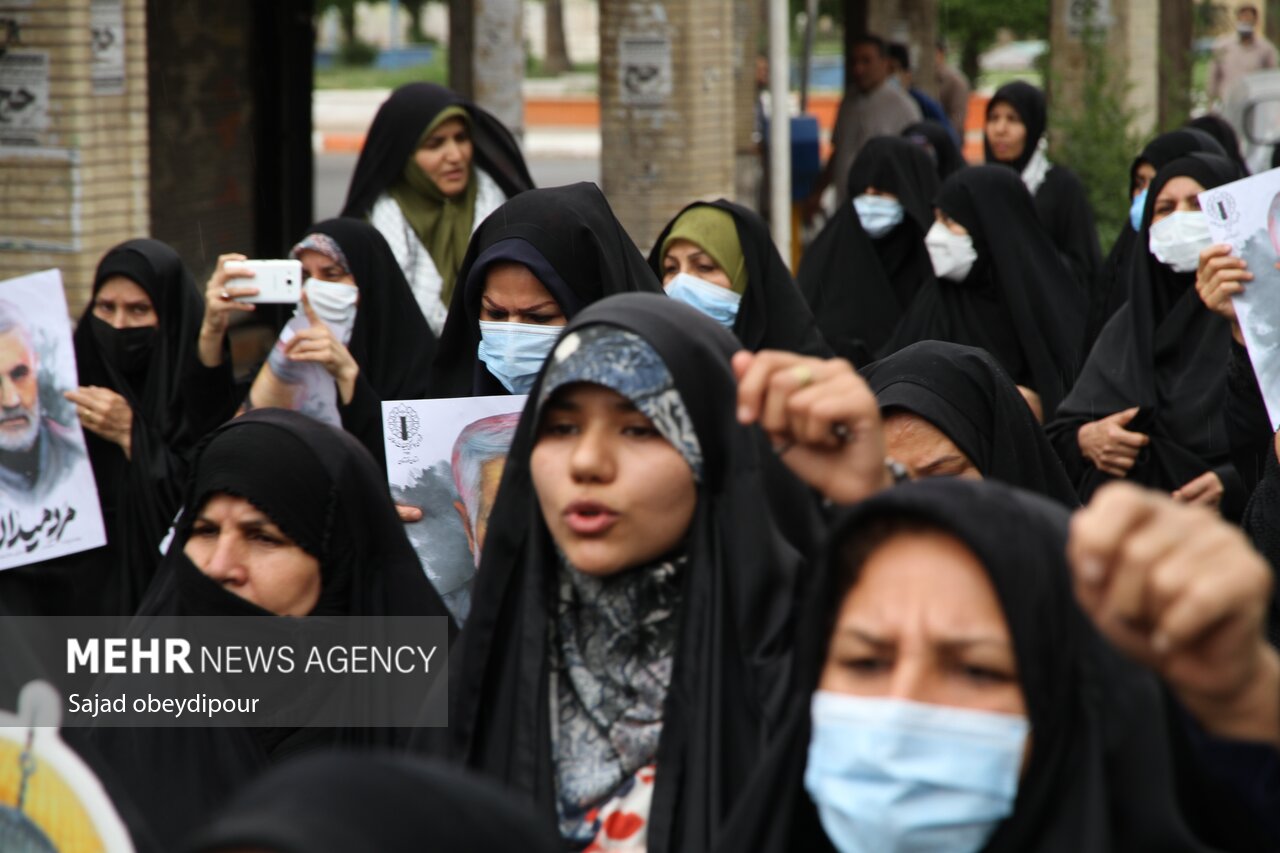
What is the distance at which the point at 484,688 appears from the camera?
8.32 feet

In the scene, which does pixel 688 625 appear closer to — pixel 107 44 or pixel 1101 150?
pixel 107 44

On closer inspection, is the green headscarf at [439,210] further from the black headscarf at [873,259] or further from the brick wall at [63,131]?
the brick wall at [63,131]

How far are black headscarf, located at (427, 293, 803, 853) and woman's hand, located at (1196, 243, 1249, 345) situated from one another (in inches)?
77.6

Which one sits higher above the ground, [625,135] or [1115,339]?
[625,135]

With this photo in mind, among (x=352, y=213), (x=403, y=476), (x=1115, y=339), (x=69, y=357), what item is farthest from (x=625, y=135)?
(x=403, y=476)

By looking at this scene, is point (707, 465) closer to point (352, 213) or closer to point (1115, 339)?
point (1115, 339)

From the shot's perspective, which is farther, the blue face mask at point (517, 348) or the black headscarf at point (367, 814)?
the blue face mask at point (517, 348)

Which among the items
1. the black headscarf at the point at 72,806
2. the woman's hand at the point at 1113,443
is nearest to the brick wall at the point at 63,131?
the woman's hand at the point at 1113,443

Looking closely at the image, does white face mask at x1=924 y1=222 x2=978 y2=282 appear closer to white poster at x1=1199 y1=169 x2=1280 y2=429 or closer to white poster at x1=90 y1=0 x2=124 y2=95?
white poster at x1=1199 y1=169 x2=1280 y2=429

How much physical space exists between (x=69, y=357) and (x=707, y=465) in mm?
2734

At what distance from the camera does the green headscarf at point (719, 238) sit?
545cm

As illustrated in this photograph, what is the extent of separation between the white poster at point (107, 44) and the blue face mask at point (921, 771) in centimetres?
712

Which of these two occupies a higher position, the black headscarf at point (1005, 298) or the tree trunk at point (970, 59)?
the tree trunk at point (970, 59)

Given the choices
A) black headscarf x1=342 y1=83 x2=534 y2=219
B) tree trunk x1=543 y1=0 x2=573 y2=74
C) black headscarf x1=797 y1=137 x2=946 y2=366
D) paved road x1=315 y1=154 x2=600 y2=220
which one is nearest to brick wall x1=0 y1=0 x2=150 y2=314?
black headscarf x1=342 y1=83 x2=534 y2=219
